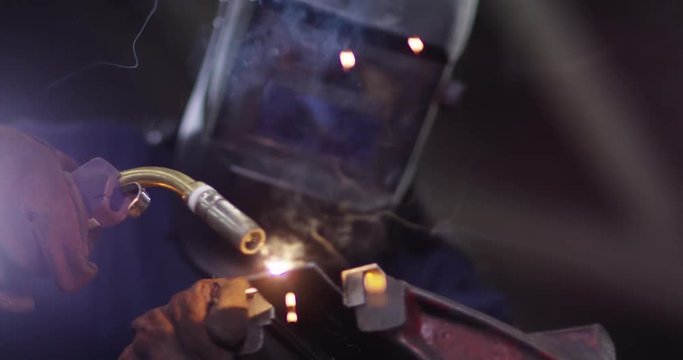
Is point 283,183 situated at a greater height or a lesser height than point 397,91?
lesser

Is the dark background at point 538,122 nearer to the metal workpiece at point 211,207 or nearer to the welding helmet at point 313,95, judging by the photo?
the welding helmet at point 313,95

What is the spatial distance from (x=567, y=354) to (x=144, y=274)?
59.8 inches

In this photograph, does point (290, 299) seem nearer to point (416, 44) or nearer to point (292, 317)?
point (292, 317)

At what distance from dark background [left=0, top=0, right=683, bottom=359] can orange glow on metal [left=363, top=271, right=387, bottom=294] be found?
5.65 feet

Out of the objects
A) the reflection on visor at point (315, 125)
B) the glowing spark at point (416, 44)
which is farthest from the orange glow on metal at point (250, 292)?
the glowing spark at point (416, 44)

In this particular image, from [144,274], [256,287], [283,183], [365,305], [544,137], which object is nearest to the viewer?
[365,305]

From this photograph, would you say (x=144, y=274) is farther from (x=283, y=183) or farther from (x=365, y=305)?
(x=365, y=305)

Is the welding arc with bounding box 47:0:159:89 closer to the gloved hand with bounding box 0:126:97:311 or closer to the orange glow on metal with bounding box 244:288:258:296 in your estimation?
the gloved hand with bounding box 0:126:97:311

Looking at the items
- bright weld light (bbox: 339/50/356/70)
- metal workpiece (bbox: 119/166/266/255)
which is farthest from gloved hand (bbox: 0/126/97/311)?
bright weld light (bbox: 339/50/356/70)

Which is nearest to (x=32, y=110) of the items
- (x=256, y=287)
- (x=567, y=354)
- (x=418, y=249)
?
(x=418, y=249)

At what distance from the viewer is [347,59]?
221cm

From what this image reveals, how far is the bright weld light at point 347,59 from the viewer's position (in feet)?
7.22

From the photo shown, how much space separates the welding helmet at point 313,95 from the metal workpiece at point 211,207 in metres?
1.02

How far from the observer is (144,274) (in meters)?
2.15
